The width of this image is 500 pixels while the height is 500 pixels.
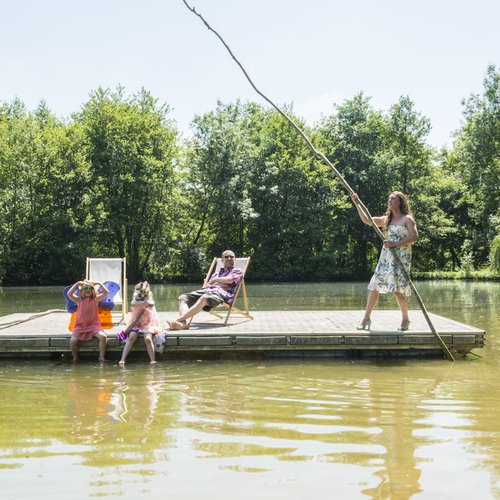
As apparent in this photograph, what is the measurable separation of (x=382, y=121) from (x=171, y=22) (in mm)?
41056

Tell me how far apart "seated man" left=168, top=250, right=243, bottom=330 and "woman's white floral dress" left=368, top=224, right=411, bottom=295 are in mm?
2135

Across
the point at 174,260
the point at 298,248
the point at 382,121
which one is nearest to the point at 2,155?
the point at 174,260

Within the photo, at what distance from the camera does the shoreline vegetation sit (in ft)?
134

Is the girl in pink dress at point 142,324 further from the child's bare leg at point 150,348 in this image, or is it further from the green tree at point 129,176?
the green tree at point 129,176

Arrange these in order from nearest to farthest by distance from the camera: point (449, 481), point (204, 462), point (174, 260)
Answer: point (449, 481) < point (204, 462) < point (174, 260)

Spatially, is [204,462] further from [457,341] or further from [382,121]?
[382,121]

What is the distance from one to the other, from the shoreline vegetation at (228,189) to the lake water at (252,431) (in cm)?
3344

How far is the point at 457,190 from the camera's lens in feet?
178

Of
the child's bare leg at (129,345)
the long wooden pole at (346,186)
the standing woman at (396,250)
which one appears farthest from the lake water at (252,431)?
the standing woman at (396,250)

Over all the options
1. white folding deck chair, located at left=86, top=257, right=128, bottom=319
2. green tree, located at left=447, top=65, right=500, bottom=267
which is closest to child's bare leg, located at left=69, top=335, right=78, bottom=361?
white folding deck chair, located at left=86, top=257, right=128, bottom=319

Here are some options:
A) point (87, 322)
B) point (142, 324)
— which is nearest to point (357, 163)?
point (142, 324)

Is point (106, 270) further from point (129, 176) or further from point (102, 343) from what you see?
point (129, 176)

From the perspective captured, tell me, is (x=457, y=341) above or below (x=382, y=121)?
below

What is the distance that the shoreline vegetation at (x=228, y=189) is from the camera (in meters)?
40.8
